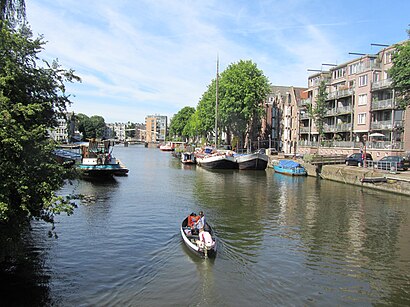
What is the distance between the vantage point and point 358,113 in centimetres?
5722

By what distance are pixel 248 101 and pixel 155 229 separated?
5719 centimetres

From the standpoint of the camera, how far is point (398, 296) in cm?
1227

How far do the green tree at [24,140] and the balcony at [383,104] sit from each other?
47.9 meters

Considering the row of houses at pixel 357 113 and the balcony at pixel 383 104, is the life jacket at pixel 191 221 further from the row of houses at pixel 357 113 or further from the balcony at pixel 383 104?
the balcony at pixel 383 104

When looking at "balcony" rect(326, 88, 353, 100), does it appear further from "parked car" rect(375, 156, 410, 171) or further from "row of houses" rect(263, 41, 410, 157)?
"parked car" rect(375, 156, 410, 171)

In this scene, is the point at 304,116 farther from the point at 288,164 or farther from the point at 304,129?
the point at 288,164

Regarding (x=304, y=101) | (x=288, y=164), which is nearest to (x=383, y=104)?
(x=288, y=164)

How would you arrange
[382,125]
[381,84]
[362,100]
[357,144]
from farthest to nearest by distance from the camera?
[362,100] → [357,144] → [381,84] → [382,125]

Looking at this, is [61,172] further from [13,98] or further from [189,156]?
[189,156]

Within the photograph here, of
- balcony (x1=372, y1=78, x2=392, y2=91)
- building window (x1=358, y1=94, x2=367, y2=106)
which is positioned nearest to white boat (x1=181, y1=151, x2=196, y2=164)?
building window (x1=358, y1=94, x2=367, y2=106)

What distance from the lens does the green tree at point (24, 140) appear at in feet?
31.0

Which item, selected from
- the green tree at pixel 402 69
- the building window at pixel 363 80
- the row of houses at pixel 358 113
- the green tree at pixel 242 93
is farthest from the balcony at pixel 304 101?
the green tree at pixel 402 69

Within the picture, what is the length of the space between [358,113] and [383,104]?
567cm

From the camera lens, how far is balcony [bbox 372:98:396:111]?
164 feet
